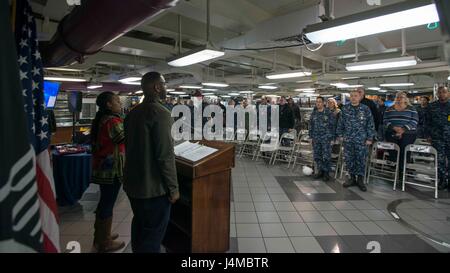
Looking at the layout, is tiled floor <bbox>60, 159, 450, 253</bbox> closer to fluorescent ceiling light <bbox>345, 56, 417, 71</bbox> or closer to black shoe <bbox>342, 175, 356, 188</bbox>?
black shoe <bbox>342, 175, 356, 188</bbox>

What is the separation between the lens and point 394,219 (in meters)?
3.66

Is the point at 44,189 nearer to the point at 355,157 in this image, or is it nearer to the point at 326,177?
the point at 355,157

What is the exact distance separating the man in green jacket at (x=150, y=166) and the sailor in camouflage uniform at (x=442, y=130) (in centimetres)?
541

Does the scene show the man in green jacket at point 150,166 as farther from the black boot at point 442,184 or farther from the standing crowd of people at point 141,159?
the black boot at point 442,184

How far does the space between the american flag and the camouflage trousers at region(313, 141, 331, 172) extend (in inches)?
204

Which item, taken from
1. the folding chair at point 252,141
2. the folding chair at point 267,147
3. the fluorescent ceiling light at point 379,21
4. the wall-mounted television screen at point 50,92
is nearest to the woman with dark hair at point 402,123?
the folding chair at point 267,147

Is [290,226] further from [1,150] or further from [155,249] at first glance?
[1,150]

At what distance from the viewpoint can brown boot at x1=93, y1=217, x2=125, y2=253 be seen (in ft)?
8.66

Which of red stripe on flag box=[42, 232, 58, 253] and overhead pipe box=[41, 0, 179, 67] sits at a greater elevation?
overhead pipe box=[41, 0, 179, 67]

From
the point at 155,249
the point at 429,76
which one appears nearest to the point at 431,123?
the point at 155,249

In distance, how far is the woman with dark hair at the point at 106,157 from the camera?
2.51 meters

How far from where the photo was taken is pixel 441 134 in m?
4.93

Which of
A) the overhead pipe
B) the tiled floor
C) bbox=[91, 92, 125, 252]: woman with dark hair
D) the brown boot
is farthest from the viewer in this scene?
the tiled floor

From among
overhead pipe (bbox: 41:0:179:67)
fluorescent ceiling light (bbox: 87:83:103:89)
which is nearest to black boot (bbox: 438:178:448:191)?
overhead pipe (bbox: 41:0:179:67)
